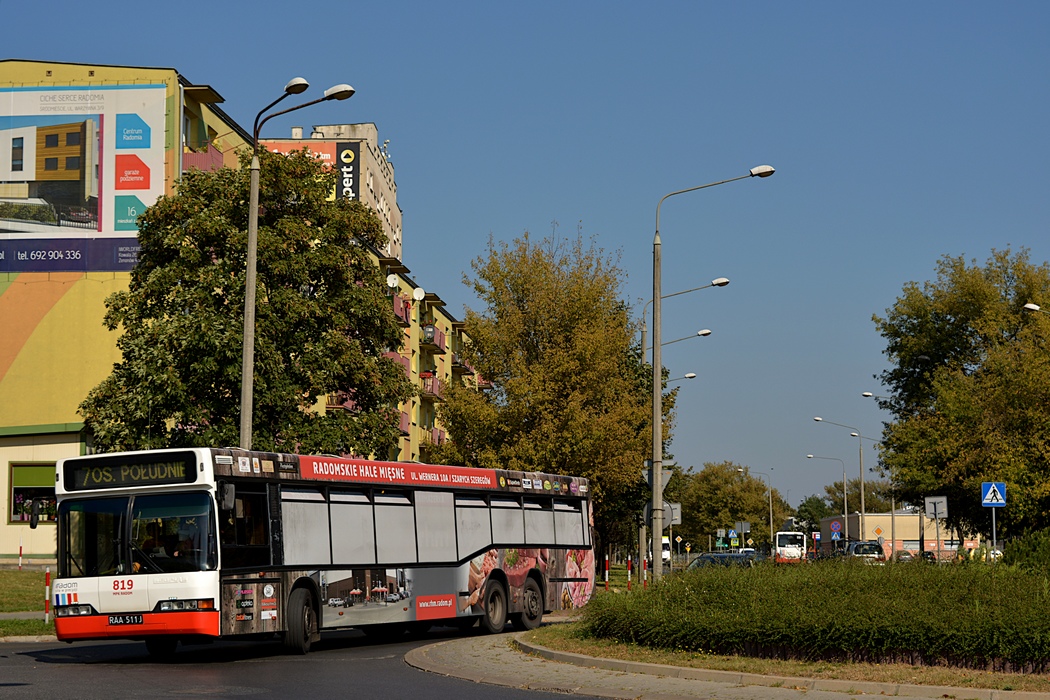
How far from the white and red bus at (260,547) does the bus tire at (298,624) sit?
2 cm

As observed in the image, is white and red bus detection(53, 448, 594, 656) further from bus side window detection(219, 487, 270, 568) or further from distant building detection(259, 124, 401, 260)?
distant building detection(259, 124, 401, 260)

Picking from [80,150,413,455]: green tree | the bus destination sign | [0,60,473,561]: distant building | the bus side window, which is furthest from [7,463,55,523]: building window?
the bus side window

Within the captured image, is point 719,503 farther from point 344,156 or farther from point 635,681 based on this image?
point 635,681

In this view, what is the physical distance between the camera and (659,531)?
24875mm

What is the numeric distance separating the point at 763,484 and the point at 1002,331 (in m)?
70.8

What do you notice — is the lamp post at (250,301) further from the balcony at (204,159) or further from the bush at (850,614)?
the balcony at (204,159)

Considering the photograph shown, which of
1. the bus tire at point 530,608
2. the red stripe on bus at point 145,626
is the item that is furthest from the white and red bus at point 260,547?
the bus tire at point 530,608

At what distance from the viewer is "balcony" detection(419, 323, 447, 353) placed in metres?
85.7

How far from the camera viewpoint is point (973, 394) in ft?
168

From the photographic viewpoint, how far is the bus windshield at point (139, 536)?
1775cm

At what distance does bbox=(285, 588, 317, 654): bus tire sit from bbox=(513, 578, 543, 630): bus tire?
21.0 feet

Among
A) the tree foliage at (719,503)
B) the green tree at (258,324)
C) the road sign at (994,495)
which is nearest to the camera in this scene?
the road sign at (994,495)

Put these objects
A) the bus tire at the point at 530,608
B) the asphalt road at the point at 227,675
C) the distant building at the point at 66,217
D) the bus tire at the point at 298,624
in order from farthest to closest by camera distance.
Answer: the distant building at the point at 66,217 < the bus tire at the point at 530,608 < the bus tire at the point at 298,624 < the asphalt road at the point at 227,675

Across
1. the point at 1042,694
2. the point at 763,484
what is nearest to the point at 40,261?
the point at 1042,694
